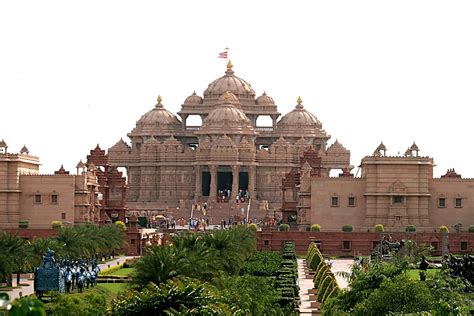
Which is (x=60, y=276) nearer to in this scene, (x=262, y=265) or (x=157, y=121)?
(x=262, y=265)

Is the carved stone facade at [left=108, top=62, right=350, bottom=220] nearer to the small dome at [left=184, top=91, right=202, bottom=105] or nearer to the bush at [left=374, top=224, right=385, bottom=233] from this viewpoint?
the small dome at [left=184, top=91, right=202, bottom=105]

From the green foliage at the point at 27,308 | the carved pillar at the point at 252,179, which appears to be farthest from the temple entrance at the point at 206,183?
the green foliage at the point at 27,308

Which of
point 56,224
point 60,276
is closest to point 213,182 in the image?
point 56,224

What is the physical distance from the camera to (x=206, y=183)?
401 feet

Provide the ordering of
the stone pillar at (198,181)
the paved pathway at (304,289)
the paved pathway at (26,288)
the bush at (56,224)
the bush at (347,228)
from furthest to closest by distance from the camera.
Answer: the stone pillar at (198,181) → the bush at (347,228) → the bush at (56,224) → the paved pathway at (26,288) → the paved pathway at (304,289)

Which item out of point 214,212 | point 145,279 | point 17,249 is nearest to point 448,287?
point 145,279

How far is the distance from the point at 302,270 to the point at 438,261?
6.48 meters

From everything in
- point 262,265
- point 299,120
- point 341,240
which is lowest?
point 262,265

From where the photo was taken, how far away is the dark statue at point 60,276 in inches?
1585

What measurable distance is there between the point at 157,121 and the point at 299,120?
13.2m

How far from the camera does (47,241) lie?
2237 inches

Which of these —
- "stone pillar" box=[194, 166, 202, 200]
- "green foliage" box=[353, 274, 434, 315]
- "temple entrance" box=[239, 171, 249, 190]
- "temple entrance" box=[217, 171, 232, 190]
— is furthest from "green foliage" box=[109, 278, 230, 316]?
"temple entrance" box=[239, 171, 249, 190]

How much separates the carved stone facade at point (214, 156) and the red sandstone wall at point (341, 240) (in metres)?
35.3

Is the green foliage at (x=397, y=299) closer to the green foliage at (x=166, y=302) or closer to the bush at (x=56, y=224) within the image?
the green foliage at (x=166, y=302)
